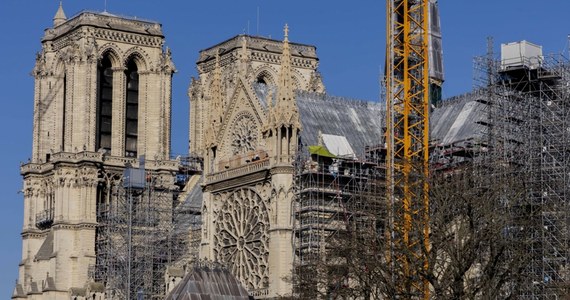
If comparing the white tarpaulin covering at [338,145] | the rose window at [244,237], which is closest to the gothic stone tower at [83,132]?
the rose window at [244,237]

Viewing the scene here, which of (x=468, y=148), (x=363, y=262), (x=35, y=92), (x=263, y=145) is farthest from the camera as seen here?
(x=35, y=92)

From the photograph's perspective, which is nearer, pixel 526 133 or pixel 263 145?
pixel 526 133

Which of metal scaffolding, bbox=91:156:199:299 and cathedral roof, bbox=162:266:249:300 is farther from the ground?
metal scaffolding, bbox=91:156:199:299

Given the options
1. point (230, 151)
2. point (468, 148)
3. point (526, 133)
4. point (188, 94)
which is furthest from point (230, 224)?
point (188, 94)

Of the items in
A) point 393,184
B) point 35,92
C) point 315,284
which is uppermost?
point 35,92

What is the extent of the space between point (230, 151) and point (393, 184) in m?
19.8

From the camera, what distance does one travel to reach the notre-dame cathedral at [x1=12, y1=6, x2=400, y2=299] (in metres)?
96.6

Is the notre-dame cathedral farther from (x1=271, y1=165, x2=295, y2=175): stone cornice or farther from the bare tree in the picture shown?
the bare tree

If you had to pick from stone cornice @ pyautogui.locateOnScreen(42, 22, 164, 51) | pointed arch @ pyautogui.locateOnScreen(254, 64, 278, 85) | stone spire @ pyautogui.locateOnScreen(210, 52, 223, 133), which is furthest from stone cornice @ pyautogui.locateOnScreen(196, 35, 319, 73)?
stone spire @ pyautogui.locateOnScreen(210, 52, 223, 133)

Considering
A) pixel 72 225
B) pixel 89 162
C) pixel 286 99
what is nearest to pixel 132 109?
pixel 89 162

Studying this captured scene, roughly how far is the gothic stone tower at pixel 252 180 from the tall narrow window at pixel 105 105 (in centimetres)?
2069

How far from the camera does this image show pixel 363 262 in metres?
71.3

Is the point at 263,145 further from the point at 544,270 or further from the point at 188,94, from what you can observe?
the point at 188,94

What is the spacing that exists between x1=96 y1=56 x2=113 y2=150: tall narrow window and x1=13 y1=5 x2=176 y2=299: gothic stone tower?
8 centimetres
